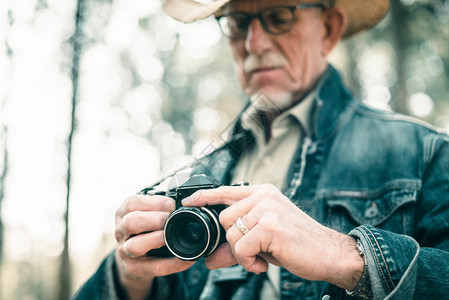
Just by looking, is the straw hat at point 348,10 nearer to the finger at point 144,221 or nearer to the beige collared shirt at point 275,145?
the beige collared shirt at point 275,145

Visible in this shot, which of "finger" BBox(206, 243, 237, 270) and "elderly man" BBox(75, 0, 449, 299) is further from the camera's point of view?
"finger" BBox(206, 243, 237, 270)

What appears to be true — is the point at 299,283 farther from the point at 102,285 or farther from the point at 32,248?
the point at 32,248

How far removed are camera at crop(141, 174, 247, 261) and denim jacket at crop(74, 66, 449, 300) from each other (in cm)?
43

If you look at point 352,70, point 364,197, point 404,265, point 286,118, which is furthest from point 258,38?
point 352,70

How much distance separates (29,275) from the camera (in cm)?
3684

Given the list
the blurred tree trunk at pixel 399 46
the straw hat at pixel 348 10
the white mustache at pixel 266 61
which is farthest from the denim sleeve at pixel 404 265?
the blurred tree trunk at pixel 399 46

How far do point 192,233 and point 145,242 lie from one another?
24 centimetres

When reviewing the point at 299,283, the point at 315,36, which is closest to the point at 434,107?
the point at 315,36

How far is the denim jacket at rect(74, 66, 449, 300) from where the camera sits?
146 centimetres

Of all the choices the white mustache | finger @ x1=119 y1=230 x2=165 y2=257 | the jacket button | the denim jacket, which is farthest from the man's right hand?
the white mustache

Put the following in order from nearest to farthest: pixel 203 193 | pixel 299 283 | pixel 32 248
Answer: pixel 203 193, pixel 299 283, pixel 32 248

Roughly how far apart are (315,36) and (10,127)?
9.52 metres

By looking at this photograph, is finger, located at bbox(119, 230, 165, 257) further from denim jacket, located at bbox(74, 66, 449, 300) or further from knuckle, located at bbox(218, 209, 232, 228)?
denim jacket, located at bbox(74, 66, 449, 300)

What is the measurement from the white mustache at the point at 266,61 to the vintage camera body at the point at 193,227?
1.06m
